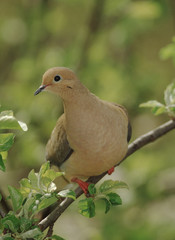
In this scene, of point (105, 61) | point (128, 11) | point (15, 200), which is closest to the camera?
point (15, 200)

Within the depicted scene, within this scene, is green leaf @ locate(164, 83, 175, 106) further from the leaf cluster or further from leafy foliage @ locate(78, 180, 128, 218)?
the leaf cluster

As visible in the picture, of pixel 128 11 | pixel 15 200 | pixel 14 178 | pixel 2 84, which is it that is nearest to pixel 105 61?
pixel 128 11

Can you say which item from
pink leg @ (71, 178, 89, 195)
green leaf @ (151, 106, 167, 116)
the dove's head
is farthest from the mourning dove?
green leaf @ (151, 106, 167, 116)

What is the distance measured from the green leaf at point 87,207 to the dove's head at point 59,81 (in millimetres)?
609

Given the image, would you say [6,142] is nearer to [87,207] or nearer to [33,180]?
[33,180]

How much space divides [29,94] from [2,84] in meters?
0.58

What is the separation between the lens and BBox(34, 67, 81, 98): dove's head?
2.09 meters

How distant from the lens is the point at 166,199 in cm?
462

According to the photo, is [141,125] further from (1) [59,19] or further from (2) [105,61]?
(1) [59,19]

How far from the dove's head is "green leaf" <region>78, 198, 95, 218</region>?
0.61 meters

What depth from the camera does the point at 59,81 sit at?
2117 millimetres

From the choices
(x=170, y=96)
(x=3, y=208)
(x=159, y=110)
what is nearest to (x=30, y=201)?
(x=3, y=208)

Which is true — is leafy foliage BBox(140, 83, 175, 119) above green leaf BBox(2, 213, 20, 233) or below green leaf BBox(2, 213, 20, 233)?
above

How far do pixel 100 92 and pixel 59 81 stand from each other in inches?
98.3
